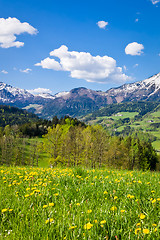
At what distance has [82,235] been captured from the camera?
2.31m

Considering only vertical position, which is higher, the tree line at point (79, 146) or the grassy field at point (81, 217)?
the grassy field at point (81, 217)

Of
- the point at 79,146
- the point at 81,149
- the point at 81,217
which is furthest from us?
the point at 81,149

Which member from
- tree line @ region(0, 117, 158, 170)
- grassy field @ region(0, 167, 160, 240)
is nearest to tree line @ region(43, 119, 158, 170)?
tree line @ region(0, 117, 158, 170)

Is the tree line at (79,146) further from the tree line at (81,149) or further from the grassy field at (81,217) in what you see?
the grassy field at (81,217)

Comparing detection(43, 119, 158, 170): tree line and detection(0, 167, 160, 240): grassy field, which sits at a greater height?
detection(0, 167, 160, 240): grassy field

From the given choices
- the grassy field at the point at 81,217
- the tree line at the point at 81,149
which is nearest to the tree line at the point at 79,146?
the tree line at the point at 81,149

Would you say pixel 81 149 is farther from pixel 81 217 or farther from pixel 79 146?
pixel 81 217

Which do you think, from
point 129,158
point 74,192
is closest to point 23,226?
point 74,192

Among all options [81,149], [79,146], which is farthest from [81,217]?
[81,149]

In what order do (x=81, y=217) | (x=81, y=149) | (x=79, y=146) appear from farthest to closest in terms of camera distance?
(x=81, y=149) → (x=79, y=146) → (x=81, y=217)

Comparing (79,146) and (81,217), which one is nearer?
→ (81,217)

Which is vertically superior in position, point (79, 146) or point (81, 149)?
point (79, 146)

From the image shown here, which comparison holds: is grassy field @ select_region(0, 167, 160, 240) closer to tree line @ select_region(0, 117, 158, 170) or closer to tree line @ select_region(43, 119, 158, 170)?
tree line @ select_region(0, 117, 158, 170)

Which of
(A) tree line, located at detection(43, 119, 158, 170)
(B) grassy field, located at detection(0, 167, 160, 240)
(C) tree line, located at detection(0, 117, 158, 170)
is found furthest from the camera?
(C) tree line, located at detection(0, 117, 158, 170)
